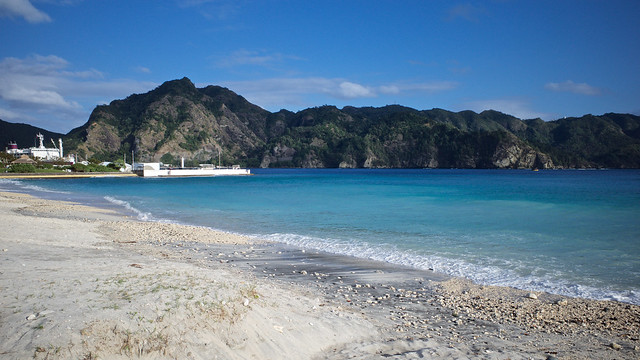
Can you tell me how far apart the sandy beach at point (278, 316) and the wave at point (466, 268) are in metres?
0.68

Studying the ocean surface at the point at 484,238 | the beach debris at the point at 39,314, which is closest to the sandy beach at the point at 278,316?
the beach debris at the point at 39,314

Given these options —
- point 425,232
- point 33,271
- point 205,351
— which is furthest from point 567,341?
point 425,232

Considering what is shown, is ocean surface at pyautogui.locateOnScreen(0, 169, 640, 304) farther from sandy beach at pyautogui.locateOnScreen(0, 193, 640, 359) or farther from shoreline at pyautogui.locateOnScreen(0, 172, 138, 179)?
shoreline at pyautogui.locateOnScreen(0, 172, 138, 179)

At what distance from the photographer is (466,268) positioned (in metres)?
10.8

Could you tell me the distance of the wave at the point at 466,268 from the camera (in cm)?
862

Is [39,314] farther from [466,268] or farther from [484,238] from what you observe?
[484,238]

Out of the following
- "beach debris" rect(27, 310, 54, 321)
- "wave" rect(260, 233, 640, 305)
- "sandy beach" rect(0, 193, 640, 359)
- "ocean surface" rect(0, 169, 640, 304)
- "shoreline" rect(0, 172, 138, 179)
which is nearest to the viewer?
"sandy beach" rect(0, 193, 640, 359)

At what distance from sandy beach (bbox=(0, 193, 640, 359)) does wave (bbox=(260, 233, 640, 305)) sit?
678mm

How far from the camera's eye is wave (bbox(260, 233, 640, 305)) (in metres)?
8.62

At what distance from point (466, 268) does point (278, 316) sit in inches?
272

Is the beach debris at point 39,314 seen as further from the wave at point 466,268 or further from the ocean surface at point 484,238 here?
the ocean surface at point 484,238

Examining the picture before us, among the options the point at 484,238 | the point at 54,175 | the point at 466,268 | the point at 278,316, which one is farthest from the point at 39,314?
the point at 54,175

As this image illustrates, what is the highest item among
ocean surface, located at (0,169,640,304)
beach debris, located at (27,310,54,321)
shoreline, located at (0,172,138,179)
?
beach debris, located at (27,310,54,321)

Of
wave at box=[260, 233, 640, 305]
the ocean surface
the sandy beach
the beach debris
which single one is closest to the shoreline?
the ocean surface
